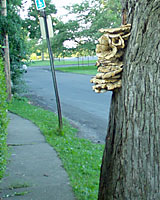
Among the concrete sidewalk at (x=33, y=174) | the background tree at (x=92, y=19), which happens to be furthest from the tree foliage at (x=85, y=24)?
the concrete sidewalk at (x=33, y=174)

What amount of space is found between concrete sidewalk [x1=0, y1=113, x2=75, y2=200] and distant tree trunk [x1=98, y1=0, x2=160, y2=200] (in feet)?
5.82

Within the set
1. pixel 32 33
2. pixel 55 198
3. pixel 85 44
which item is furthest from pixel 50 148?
pixel 85 44

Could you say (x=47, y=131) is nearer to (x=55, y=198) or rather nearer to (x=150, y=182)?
(x=55, y=198)

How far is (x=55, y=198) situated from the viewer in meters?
4.16

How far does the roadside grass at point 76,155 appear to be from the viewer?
15.1ft

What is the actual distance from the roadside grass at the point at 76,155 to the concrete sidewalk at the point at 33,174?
0.48ft

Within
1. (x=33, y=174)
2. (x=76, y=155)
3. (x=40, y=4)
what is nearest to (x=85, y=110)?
(x=40, y=4)

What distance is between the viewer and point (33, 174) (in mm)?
5172

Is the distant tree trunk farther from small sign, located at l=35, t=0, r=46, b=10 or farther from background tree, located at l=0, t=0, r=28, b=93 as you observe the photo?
background tree, located at l=0, t=0, r=28, b=93

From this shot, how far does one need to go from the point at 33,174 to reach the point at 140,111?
3176 mm

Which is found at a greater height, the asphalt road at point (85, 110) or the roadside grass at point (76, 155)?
the roadside grass at point (76, 155)

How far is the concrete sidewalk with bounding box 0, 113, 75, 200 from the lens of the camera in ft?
14.2

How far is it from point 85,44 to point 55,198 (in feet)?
114

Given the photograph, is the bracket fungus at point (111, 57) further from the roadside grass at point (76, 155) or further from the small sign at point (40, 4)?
the small sign at point (40, 4)
